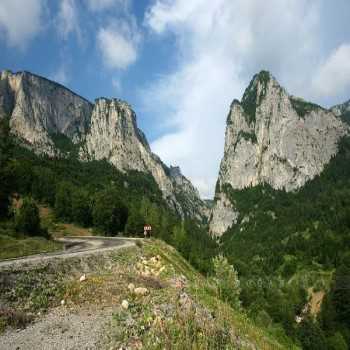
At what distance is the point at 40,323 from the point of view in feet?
61.2

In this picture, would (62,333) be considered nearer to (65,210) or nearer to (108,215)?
(108,215)

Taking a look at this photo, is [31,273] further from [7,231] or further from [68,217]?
[68,217]

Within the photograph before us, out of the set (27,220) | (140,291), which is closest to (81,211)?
(27,220)

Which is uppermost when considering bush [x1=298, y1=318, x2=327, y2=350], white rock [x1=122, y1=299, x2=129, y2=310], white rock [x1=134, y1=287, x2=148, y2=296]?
white rock [x1=134, y1=287, x2=148, y2=296]

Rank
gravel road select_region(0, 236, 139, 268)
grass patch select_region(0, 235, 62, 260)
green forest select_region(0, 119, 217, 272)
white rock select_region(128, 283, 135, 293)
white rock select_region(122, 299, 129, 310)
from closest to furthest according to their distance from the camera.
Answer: white rock select_region(122, 299, 129, 310) → white rock select_region(128, 283, 135, 293) → gravel road select_region(0, 236, 139, 268) → grass patch select_region(0, 235, 62, 260) → green forest select_region(0, 119, 217, 272)

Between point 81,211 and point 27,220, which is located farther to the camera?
point 81,211

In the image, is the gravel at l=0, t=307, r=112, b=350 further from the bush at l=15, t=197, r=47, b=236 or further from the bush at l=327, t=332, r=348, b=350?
the bush at l=327, t=332, r=348, b=350

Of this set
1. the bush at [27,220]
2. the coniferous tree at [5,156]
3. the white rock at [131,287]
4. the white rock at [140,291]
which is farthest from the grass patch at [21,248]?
the coniferous tree at [5,156]

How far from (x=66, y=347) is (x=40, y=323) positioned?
327 cm

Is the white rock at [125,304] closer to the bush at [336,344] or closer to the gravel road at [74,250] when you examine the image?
the gravel road at [74,250]

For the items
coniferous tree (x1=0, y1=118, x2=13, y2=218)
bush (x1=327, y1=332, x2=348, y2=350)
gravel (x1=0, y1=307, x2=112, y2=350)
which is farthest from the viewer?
bush (x1=327, y1=332, x2=348, y2=350)

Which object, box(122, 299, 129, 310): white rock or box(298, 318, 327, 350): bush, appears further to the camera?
box(298, 318, 327, 350): bush

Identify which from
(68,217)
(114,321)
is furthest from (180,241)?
(114,321)

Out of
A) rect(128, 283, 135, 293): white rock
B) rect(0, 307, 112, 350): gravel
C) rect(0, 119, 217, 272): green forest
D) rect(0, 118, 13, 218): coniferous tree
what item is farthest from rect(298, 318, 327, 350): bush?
rect(0, 118, 13, 218): coniferous tree
